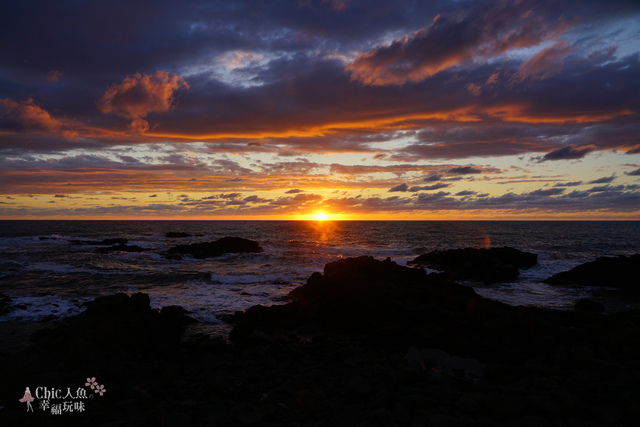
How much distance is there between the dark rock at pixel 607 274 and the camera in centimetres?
2418

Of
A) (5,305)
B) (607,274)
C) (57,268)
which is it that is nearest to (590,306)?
(607,274)

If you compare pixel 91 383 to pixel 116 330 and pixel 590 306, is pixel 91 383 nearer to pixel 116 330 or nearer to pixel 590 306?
pixel 116 330

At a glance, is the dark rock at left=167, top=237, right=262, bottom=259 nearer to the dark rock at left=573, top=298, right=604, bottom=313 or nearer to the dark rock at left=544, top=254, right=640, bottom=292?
the dark rock at left=544, top=254, right=640, bottom=292

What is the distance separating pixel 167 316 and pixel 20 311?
8.01 meters

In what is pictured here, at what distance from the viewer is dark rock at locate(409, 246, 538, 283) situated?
28.0 m

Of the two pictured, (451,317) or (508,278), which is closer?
(451,317)

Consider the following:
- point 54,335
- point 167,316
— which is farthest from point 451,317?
point 54,335

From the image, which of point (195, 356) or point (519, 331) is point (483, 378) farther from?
point (195, 356)

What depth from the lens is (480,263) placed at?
102 feet

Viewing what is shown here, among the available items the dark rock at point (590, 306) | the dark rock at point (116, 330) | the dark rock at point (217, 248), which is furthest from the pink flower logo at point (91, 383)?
the dark rock at point (217, 248)

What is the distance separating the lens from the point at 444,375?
965cm

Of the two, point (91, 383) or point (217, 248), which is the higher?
point (91, 383)

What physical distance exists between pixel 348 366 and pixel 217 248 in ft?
135

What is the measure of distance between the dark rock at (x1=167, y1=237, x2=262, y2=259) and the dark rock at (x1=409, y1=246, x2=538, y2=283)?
23.9 m
